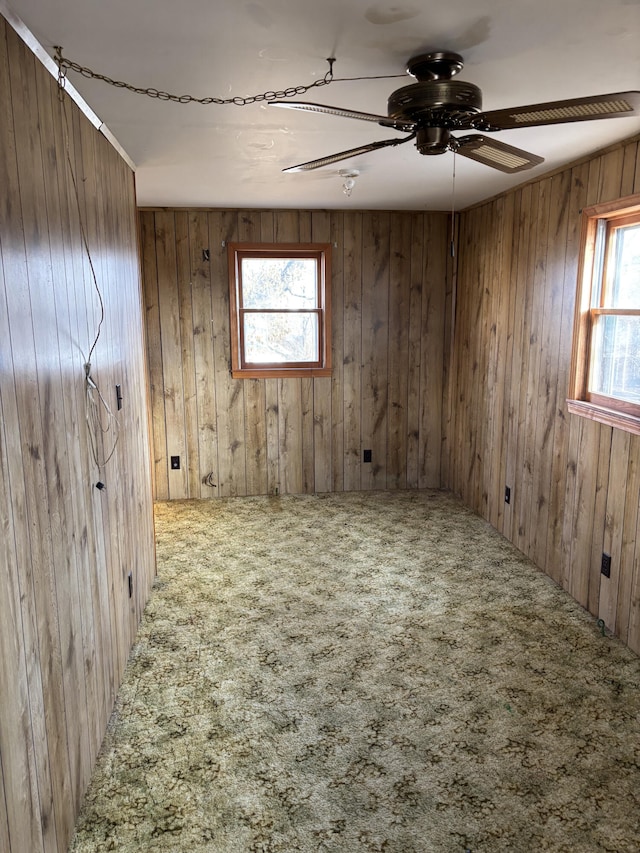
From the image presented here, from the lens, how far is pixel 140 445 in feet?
11.2

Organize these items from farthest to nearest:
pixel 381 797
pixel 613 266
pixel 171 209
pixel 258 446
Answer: pixel 258 446 → pixel 171 209 → pixel 613 266 → pixel 381 797

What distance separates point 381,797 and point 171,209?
14.2 feet

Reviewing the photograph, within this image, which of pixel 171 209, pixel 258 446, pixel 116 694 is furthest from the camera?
pixel 258 446

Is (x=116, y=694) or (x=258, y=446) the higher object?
(x=258, y=446)

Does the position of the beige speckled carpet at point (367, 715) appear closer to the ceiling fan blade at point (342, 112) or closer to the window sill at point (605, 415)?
the window sill at point (605, 415)

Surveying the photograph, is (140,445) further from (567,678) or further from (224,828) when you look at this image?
(567,678)

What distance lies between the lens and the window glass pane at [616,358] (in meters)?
3.06

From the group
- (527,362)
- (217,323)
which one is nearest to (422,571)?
(527,362)

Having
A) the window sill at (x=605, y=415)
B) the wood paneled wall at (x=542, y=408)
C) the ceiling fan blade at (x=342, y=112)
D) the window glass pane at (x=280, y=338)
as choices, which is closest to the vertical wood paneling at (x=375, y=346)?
the window glass pane at (x=280, y=338)

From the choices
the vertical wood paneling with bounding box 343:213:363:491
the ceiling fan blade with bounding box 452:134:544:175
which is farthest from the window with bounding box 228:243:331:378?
the ceiling fan blade with bounding box 452:134:544:175

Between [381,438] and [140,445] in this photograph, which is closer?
[140,445]

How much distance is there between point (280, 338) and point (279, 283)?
18.0 inches

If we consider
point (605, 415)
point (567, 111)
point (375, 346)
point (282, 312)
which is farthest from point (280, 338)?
point (567, 111)

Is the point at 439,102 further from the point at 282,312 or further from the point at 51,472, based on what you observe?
the point at 282,312
